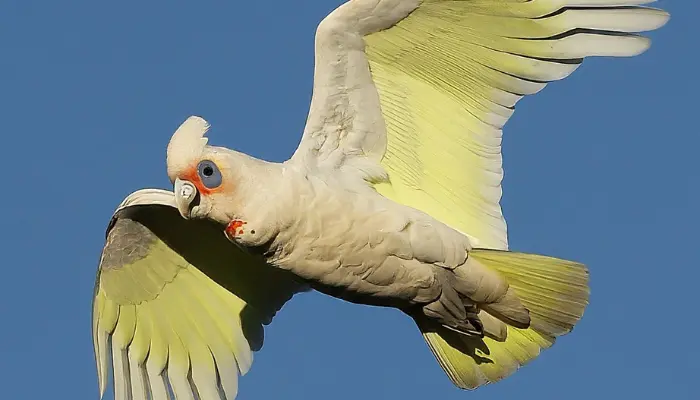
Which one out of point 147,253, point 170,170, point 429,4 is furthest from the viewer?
point 147,253

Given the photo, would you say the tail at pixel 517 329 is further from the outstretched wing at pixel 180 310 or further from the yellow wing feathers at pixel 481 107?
the outstretched wing at pixel 180 310

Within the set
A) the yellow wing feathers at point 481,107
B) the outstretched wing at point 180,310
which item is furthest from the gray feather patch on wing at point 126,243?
the yellow wing feathers at point 481,107

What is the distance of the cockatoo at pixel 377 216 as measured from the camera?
7.87m

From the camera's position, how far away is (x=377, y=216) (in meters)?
8.08

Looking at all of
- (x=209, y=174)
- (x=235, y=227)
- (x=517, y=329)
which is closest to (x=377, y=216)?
(x=235, y=227)

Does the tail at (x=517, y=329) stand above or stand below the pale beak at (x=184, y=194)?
below

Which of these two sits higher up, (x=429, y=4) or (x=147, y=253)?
(x=429, y=4)

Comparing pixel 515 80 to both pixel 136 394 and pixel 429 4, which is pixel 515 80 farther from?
pixel 136 394

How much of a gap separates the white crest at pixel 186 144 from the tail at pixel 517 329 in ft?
5.69

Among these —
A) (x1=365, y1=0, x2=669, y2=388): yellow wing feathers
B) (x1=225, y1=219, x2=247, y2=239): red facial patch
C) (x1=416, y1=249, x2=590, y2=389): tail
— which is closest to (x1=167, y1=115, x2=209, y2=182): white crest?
(x1=225, y1=219, x2=247, y2=239): red facial patch

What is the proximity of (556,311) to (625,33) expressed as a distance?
5.35ft

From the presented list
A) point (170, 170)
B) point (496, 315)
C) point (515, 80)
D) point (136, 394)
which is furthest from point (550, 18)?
point (136, 394)

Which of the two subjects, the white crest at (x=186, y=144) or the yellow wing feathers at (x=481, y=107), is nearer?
the white crest at (x=186, y=144)

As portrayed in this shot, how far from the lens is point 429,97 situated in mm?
8664
